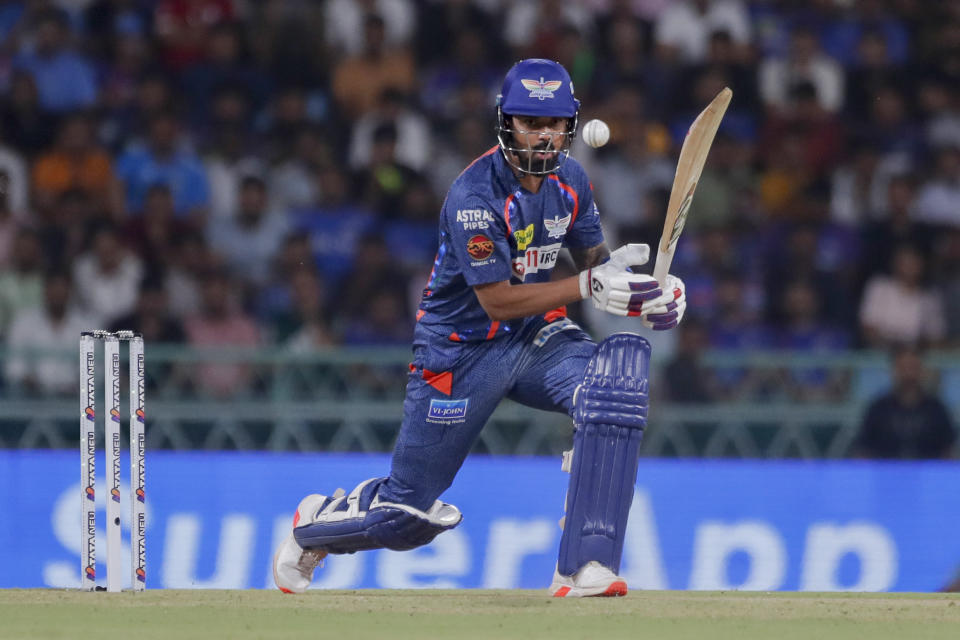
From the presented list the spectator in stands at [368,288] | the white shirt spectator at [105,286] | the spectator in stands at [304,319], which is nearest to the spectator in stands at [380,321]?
the spectator in stands at [368,288]

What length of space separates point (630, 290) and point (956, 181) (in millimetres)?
5787

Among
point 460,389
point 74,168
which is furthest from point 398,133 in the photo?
point 460,389

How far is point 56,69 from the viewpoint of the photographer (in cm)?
1013

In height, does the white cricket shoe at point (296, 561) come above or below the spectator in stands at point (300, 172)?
Result: below

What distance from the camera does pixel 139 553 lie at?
5.29 metres

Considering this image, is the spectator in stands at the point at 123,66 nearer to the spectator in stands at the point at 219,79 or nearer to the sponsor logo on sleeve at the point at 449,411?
the spectator in stands at the point at 219,79

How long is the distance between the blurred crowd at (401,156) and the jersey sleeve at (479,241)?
380 centimetres

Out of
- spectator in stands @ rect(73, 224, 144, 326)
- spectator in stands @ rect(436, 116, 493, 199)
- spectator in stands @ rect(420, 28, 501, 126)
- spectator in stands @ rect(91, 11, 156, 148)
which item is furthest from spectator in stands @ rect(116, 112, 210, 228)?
spectator in stands @ rect(420, 28, 501, 126)

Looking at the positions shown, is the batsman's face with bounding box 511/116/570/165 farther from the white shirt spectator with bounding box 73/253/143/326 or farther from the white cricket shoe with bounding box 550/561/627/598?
the white shirt spectator with bounding box 73/253/143/326

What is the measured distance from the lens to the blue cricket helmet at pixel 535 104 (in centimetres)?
516

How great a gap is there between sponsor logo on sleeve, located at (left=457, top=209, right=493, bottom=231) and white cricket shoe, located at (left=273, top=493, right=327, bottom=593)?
1305mm

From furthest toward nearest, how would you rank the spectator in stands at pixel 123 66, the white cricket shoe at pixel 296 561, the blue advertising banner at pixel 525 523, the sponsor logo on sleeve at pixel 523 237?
the spectator in stands at pixel 123 66
the blue advertising banner at pixel 525 523
the white cricket shoe at pixel 296 561
the sponsor logo on sleeve at pixel 523 237

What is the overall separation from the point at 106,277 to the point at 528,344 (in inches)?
172

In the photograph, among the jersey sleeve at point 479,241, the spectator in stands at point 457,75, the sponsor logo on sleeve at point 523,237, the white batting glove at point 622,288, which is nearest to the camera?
the white batting glove at point 622,288
